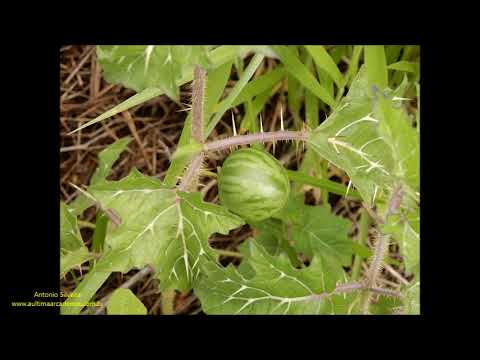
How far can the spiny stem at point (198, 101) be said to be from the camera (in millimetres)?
1755

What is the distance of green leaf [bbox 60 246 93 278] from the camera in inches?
79.0

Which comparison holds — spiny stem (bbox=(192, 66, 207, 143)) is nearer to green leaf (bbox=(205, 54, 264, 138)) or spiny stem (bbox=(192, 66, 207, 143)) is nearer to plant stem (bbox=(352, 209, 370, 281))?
green leaf (bbox=(205, 54, 264, 138))

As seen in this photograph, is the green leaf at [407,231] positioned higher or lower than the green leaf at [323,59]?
lower

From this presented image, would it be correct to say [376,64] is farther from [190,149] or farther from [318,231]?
[190,149]

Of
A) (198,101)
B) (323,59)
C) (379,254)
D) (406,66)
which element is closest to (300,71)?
(323,59)

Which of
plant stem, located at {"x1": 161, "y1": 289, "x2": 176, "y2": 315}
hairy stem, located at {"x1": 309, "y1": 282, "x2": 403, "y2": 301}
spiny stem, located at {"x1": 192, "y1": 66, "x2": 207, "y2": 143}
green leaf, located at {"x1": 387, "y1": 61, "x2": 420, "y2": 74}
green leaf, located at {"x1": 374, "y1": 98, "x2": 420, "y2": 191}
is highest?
green leaf, located at {"x1": 387, "y1": 61, "x2": 420, "y2": 74}

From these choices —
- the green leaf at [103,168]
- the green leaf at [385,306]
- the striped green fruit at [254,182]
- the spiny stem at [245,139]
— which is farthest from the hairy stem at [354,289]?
the green leaf at [103,168]

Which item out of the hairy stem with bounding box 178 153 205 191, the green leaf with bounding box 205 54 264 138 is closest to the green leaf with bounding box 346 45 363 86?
the green leaf with bounding box 205 54 264 138

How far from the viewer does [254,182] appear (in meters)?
1.79

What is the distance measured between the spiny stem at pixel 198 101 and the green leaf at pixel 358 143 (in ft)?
1.17

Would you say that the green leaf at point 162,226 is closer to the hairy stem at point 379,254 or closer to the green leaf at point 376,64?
the hairy stem at point 379,254

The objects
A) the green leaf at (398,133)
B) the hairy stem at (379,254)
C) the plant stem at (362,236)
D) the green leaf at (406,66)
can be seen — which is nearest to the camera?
the green leaf at (398,133)

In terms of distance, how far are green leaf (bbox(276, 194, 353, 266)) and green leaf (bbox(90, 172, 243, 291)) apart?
60 cm

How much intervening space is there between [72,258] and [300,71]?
42.9 inches
